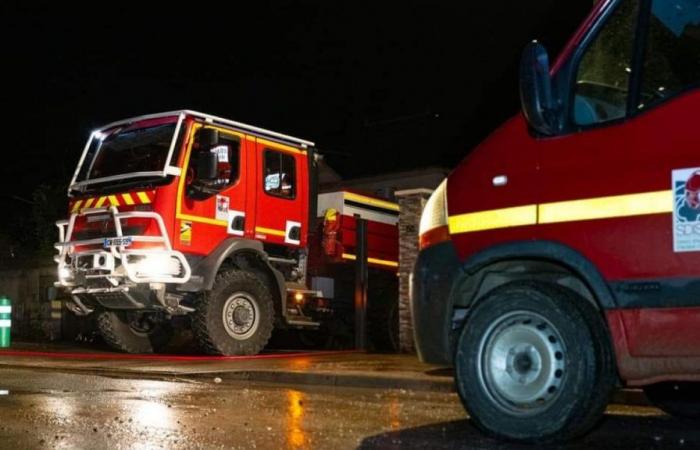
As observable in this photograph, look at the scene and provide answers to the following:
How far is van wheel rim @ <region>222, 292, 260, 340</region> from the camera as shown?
11.8m

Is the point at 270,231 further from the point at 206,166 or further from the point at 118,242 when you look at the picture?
the point at 118,242

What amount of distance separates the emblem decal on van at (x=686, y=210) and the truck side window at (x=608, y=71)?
0.55m

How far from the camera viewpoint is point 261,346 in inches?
484

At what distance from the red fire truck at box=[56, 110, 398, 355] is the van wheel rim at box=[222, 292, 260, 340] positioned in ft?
0.06

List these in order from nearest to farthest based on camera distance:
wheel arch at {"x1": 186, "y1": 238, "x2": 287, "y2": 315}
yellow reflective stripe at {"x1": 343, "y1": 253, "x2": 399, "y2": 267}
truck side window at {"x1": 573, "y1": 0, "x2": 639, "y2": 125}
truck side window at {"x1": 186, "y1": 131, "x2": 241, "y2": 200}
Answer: truck side window at {"x1": 573, "y1": 0, "x2": 639, "y2": 125} → truck side window at {"x1": 186, "y1": 131, "x2": 241, "y2": 200} → wheel arch at {"x1": 186, "y1": 238, "x2": 287, "y2": 315} → yellow reflective stripe at {"x1": 343, "y1": 253, "x2": 399, "y2": 267}

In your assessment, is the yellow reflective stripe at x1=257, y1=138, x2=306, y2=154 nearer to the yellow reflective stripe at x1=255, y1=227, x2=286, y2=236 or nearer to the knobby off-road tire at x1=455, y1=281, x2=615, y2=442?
the yellow reflective stripe at x1=255, y1=227, x2=286, y2=236

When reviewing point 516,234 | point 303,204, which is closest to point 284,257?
point 303,204

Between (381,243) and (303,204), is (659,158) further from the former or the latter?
(381,243)

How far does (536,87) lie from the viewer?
15.7 feet

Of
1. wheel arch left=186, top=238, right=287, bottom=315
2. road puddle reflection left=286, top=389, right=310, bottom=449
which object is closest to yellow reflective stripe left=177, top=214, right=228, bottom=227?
wheel arch left=186, top=238, right=287, bottom=315

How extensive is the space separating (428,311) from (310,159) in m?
7.92

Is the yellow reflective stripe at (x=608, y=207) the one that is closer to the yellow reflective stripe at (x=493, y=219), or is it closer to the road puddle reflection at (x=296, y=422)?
the yellow reflective stripe at (x=493, y=219)

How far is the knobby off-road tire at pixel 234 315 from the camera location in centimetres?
1150

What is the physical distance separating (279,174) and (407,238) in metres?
2.13
